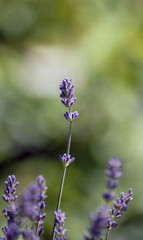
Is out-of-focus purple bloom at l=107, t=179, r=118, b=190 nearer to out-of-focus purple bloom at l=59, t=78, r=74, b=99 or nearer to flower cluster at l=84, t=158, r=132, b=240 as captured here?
flower cluster at l=84, t=158, r=132, b=240

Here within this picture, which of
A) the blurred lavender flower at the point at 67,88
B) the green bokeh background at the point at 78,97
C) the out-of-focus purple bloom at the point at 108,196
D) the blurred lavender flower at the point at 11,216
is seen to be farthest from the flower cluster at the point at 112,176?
the green bokeh background at the point at 78,97

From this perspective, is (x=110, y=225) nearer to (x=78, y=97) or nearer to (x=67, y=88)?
(x=67, y=88)

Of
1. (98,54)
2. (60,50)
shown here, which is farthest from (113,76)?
(60,50)

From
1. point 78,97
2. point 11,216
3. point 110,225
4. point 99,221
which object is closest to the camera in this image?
point 99,221

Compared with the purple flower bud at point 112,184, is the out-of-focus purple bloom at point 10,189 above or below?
above

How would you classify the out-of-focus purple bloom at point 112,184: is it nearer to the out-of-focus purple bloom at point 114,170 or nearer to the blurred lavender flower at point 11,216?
the out-of-focus purple bloom at point 114,170

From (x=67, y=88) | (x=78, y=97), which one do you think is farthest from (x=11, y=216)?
(x=78, y=97)

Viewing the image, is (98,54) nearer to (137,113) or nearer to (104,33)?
(104,33)

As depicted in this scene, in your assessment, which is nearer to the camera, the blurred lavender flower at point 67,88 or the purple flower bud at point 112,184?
the purple flower bud at point 112,184

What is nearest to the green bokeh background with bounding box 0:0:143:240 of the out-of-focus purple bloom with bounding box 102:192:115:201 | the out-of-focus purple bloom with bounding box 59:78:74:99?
the out-of-focus purple bloom with bounding box 59:78:74:99
